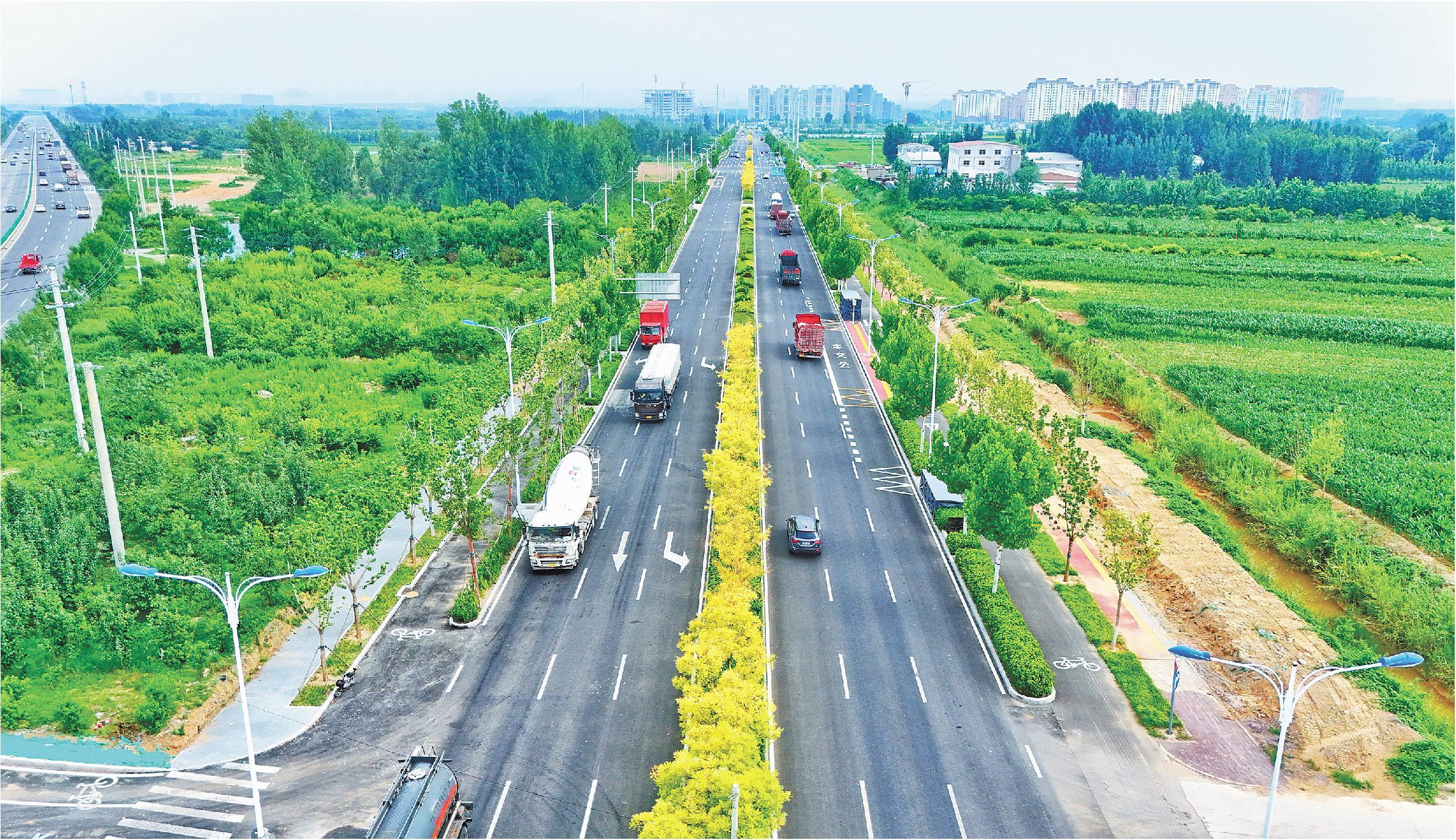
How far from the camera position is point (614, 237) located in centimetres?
10425

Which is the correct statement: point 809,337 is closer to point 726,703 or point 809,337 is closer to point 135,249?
point 726,703

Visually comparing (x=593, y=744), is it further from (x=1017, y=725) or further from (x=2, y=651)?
(x=2, y=651)

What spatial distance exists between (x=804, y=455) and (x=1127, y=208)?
393 feet

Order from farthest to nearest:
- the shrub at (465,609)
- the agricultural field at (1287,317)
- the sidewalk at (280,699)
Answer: the agricultural field at (1287,317) → the shrub at (465,609) → the sidewalk at (280,699)

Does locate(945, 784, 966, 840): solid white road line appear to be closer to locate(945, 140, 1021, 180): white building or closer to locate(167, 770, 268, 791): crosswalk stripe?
locate(167, 770, 268, 791): crosswalk stripe

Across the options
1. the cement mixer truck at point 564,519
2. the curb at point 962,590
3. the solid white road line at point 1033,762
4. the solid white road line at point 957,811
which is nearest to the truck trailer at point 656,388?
the cement mixer truck at point 564,519

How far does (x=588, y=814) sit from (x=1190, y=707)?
19528 millimetres

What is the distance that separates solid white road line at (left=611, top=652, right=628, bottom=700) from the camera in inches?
1224

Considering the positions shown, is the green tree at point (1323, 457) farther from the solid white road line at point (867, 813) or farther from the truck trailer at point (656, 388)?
the solid white road line at point (867, 813)

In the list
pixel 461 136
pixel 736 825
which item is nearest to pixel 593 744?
pixel 736 825

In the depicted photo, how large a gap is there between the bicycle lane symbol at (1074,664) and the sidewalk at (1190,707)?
183cm

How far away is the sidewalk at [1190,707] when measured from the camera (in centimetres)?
2828

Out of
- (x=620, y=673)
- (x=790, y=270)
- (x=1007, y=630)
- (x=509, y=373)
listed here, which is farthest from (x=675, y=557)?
(x=790, y=270)

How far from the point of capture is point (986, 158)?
180125 mm
